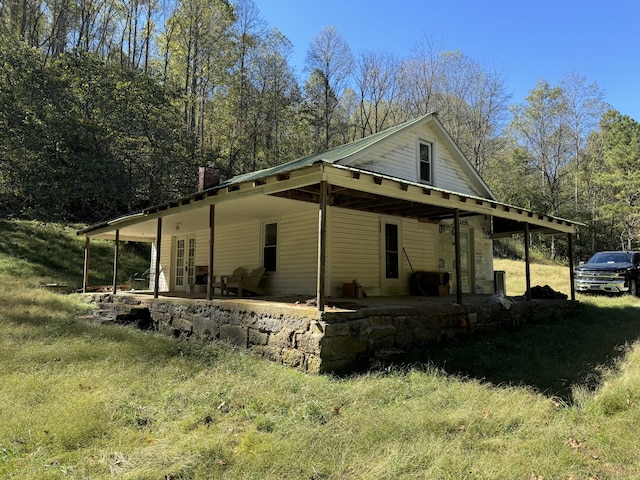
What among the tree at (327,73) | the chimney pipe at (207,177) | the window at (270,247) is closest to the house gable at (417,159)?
the window at (270,247)

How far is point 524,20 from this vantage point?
1473 centimetres

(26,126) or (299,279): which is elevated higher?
(26,126)

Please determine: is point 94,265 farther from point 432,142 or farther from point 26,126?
point 432,142

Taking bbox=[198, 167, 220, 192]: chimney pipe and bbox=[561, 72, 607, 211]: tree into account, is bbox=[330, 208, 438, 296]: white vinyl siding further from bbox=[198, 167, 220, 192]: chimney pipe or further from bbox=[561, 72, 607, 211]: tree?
bbox=[561, 72, 607, 211]: tree

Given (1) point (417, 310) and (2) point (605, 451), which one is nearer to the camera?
(2) point (605, 451)

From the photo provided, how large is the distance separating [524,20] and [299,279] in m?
12.6

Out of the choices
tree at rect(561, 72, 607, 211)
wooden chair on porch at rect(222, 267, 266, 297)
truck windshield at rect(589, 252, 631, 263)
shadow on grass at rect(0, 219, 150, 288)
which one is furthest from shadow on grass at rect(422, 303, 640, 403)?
tree at rect(561, 72, 607, 211)

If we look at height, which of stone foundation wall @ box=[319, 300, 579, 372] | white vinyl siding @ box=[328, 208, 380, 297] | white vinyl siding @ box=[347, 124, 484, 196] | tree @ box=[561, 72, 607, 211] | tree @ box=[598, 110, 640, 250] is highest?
tree @ box=[561, 72, 607, 211]

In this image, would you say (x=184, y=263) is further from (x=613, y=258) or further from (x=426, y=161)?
(x=613, y=258)

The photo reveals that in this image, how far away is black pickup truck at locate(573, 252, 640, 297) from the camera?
577 inches

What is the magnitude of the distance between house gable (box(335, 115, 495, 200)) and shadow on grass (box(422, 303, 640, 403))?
4762 mm

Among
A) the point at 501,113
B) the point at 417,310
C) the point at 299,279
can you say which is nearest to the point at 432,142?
the point at 299,279

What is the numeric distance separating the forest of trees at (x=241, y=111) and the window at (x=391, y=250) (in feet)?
45.5

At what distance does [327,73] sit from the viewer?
28109 mm
